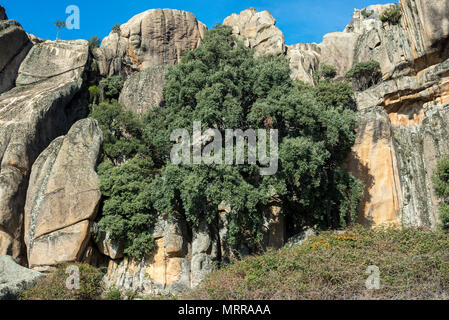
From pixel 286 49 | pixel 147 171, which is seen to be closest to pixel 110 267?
pixel 147 171

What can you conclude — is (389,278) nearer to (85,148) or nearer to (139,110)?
(85,148)

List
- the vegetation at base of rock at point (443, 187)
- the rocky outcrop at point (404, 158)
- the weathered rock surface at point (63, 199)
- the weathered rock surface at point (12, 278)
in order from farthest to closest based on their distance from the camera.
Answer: the rocky outcrop at point (404, 158) < the weathered rock surface at point (63, 199) < the vegetation at base of rock at point (443, 187) < the weathered rock surface at point (12, 278)

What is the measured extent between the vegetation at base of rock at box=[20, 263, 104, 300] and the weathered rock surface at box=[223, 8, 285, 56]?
2691 centimetres

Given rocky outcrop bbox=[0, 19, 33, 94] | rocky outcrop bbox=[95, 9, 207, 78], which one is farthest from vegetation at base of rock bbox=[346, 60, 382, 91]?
rocky outcrop bbox=[0, 19, 33, 94]

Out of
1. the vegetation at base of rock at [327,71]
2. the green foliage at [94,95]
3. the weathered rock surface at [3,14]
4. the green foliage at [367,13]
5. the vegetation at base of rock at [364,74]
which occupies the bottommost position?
the green foliage at [94,95]

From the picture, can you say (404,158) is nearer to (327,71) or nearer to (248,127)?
(248,127)

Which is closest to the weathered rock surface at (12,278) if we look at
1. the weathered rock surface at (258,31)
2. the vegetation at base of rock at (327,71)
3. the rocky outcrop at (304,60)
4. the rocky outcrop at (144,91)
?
the rocky outcrop at (144,91)

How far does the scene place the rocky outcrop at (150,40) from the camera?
1291 inches

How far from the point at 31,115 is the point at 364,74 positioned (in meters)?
23.9

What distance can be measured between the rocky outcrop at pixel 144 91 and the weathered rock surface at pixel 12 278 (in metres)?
14.9

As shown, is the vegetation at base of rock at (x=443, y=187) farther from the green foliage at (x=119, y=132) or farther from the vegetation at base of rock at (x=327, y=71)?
the vegetation at base of rock at (x=327, y=71)

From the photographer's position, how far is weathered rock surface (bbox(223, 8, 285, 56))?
36.1m

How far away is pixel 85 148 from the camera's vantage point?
1894 cm

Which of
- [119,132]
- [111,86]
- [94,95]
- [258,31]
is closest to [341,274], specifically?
[119,132]
